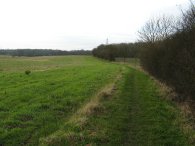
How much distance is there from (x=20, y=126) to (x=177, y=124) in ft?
17.2

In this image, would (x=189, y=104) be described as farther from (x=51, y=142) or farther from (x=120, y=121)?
(x=51, y=142)

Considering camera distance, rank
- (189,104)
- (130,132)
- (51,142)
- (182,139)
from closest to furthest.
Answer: (51,142), (182,139), (130,132), (189,104)

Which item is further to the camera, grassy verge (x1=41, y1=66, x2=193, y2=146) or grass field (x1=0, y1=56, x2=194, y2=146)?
grass field (x1=0, y1=56, x2=194, y2=146)

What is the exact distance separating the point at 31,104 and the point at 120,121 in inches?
193

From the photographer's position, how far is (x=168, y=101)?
1677 cm

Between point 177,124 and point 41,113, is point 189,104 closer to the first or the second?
point 177,124

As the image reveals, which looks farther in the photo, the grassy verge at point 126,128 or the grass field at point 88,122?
the grass field at point 88,122

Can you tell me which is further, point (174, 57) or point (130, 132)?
point (174, 57)

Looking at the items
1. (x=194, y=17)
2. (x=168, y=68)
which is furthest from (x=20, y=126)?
(x=168, y=68)

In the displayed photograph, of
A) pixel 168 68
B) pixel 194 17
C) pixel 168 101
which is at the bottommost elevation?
pixel 168 101

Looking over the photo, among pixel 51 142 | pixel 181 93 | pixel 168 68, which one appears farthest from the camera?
pixel 168 68

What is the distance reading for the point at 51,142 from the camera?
8844 mm

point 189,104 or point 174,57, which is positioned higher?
point 174,57

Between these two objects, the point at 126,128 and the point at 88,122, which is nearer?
the point at 126,128
